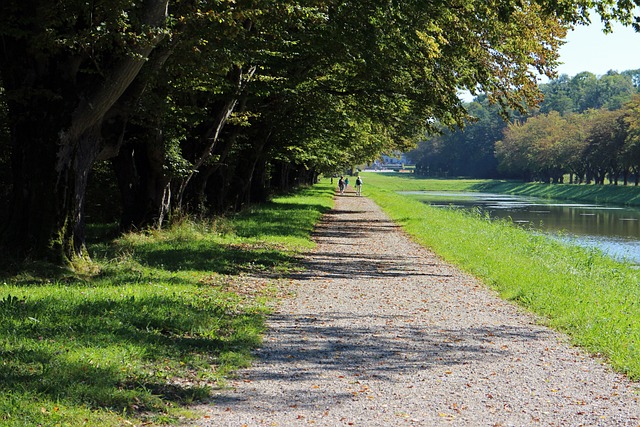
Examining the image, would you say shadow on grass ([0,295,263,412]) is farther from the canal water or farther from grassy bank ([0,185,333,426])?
the canal water

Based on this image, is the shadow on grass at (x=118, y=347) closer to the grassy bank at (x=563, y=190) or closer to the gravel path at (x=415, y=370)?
the gravel path at (x=415, y=370)

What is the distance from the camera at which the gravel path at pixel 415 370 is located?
20.0 feet

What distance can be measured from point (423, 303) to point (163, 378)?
5.55m

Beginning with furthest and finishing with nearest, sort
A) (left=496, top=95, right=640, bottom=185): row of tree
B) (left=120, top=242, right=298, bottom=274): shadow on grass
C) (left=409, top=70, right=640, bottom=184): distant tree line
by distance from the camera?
(left=409, top=70, right=640, bottom=184): distant tree line → (left=496, top=95, right=640, bottom=185): row of tree → (left=120, top=242, right=298, bottom=274): shadow on grass

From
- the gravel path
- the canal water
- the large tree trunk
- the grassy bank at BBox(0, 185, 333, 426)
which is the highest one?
the large tree trunk

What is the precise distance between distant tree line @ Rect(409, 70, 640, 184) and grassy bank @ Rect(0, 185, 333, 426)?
10.5m

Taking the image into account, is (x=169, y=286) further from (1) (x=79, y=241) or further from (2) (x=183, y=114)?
(2) (x=183, y=114)

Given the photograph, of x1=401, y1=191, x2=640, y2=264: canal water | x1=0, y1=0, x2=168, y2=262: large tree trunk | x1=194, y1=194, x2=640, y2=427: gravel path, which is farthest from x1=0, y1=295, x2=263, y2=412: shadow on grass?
x1=401, y1=191, x2=640, y2=264: canal water

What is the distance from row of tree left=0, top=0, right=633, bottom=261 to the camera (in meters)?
12.2

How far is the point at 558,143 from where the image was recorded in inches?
3812

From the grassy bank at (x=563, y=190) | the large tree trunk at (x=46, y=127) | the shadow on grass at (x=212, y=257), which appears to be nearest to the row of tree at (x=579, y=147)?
the grassy bank at (x=563, y=190)

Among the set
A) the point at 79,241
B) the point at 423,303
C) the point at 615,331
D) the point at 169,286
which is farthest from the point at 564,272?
the point at 79,241

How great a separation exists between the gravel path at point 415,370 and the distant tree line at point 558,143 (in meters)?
10.6

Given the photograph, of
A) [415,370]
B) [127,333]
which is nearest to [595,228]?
[415,370]
